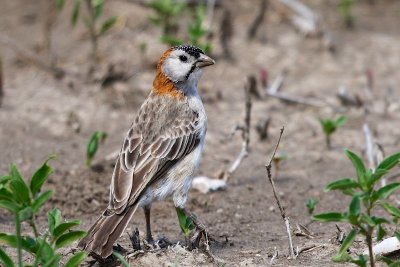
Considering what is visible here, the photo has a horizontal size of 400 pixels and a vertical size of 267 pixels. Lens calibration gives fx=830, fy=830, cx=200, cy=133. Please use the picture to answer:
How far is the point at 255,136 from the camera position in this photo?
9.07m

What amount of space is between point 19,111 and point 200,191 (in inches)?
105

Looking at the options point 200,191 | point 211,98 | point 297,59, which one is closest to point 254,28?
point 297,59

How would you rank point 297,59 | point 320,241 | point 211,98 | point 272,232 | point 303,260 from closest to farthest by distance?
point 303,260, point 320,241, point 272,232, point 211,98, point 297,59

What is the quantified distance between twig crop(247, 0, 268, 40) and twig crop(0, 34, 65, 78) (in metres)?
2.52

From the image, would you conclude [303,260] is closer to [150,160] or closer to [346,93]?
[150,160]

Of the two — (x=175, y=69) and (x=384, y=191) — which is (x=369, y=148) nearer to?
(x=175, y=69)

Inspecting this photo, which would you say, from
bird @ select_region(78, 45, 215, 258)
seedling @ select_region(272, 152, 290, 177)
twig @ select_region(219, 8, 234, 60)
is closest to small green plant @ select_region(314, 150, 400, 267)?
bird @ select_region(78, 45, 215, 258)

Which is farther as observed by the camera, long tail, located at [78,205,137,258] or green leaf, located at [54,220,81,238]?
long tail, located at [78,205,137,258]

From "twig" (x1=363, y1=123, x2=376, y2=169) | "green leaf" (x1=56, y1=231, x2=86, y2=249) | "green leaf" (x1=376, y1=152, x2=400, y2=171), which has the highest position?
"green leaf" (x1=376, y1=152, x2=400, y2=171)

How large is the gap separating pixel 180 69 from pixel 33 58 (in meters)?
3.47

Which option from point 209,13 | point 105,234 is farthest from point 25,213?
point 209,13

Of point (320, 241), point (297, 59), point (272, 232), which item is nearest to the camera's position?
point (320, 241)

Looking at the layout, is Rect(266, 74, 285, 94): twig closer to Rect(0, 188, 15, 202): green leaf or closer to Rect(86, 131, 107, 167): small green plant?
Rect(86, 131, 107, 167): small green plant

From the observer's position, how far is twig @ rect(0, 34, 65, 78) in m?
9.99
